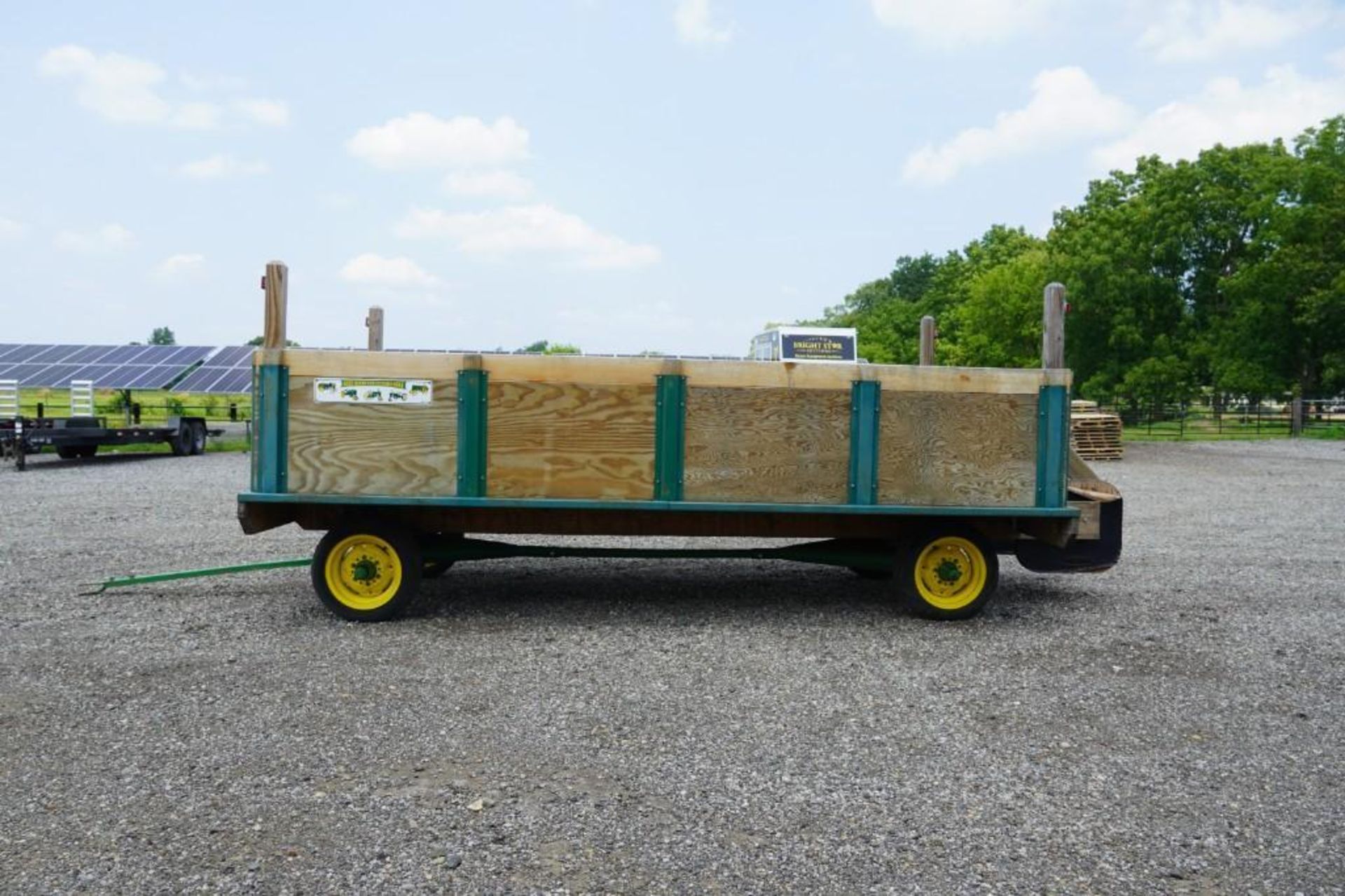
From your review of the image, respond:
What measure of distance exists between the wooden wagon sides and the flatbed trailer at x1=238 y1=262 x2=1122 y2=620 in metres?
→ 0.01

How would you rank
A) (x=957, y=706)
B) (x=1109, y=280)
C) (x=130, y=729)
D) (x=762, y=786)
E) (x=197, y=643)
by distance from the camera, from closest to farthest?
(x=762, y=786) < (x=130, y=729) < (x=957, y=706) < (x=197, y=643) < (x=1109, y=280)

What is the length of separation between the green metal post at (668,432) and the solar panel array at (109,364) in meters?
20.6

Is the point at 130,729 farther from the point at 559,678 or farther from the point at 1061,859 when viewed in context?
the point at 1061,859

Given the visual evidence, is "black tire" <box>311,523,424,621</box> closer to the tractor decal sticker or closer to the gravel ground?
the gravel ground

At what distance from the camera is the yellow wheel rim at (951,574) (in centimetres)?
743

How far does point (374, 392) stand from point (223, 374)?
73.3 ft

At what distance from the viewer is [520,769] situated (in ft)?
14.7

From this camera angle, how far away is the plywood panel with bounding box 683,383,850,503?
7027 mm

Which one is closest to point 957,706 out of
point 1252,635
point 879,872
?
point 879,872

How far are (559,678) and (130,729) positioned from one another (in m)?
2.22

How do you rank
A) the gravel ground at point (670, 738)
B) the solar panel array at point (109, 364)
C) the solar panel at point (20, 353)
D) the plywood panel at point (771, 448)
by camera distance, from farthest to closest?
the solar panel at point (20, 353), the solar panel array at point (109, 364), the plywood panel at point (771, 448), the gravel ground at point (670, 738)

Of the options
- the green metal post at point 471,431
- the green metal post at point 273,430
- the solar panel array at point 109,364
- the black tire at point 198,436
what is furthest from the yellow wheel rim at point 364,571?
the solar panel array at point 109,364

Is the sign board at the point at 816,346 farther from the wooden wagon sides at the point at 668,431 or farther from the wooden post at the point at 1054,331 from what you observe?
the wooden wagon sides at the point at 668,431

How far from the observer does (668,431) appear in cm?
698
